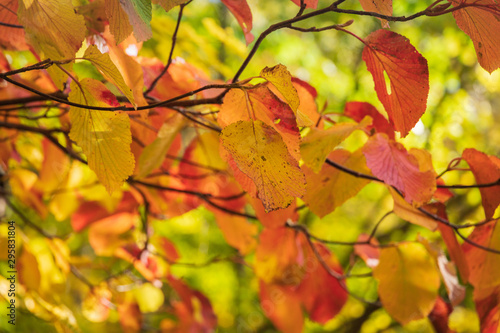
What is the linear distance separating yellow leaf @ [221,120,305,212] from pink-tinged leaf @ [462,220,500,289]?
292mm

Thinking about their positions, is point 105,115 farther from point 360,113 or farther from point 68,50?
point 360,113

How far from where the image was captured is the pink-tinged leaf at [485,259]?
0.46 metres

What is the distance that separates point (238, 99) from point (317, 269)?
552mm

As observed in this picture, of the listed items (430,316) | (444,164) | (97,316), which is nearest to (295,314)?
(430,316)

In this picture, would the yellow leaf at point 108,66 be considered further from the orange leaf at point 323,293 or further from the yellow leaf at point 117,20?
the orange leaf at point 323,293

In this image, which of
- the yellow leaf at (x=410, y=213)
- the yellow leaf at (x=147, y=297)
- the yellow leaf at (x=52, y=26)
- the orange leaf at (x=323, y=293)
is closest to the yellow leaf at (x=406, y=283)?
the yellow leaf at (x=410, y=213)

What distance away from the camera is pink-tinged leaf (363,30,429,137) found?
1.08 feet

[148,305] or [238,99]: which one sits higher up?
[238,99]

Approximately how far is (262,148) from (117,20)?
0.13m

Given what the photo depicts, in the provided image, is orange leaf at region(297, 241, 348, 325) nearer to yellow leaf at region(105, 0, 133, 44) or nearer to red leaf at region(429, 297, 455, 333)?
red leaf at region(429, 297, 455, 333)

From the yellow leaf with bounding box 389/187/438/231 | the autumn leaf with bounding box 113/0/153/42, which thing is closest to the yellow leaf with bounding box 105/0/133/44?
the autumn leaf with bounding box 113/0/153/42

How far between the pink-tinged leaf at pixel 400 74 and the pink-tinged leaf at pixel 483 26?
4cm

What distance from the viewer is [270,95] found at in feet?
1.03

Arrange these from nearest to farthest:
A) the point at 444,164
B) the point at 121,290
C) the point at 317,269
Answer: the point at 317,269 < the point at 121,290 < the point at 444,164
